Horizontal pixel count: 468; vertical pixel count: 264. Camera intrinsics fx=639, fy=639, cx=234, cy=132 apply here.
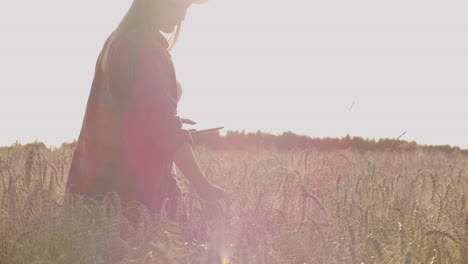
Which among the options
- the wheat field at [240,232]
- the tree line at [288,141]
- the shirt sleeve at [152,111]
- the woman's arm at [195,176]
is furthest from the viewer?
the tree line at [288,141]

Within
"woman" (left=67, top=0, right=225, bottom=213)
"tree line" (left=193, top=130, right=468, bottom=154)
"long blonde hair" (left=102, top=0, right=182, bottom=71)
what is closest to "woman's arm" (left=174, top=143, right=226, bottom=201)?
"woman" (left=67, top=0, right=225, bottom=213)

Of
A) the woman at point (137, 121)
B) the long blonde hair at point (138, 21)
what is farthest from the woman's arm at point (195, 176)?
the long blonde hair at point (138, 21)

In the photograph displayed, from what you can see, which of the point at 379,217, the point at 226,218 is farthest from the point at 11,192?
the point at 379,217

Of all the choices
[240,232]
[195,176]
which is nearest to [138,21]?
[195,176]

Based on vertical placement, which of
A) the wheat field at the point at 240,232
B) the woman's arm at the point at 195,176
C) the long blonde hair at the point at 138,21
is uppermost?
the long blonde hair at the point at 138,21

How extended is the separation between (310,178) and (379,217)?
1317mm

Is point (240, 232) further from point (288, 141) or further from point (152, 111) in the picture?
point (288, 141)

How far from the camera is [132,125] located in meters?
3.09

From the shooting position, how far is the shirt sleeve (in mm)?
3029

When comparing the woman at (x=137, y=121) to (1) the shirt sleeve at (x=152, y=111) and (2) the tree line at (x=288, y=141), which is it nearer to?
(1) the shirt sleeve at (x=152, y=111)

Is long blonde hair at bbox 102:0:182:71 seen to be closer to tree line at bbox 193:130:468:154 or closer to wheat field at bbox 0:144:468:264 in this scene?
wheat field at bbox 0:144:468:264

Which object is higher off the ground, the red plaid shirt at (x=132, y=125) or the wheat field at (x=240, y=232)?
the red plaid shirt at (x=132, y=125)

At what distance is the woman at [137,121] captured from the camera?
3047mm

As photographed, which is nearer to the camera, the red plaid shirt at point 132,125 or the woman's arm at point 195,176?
the woman's arm at point 195,176
